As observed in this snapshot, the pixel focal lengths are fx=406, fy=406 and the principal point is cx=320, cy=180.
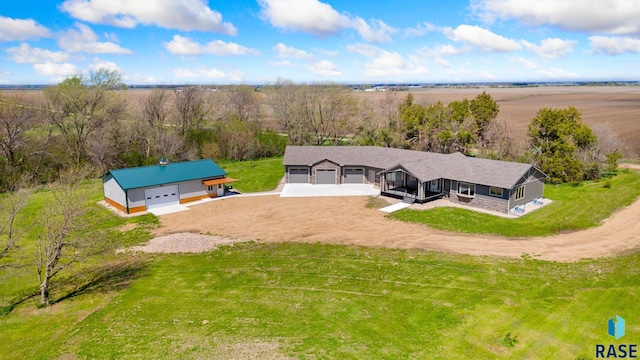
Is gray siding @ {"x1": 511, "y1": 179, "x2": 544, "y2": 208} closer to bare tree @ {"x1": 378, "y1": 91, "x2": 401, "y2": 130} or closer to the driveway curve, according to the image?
the driveway curve

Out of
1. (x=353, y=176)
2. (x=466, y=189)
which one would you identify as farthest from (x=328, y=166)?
(x=466, y=189)

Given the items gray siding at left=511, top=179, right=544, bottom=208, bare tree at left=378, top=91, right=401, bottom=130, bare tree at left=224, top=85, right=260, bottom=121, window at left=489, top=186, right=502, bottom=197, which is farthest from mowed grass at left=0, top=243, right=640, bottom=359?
bare tree at left=224, top=85, right=260, bottom=121

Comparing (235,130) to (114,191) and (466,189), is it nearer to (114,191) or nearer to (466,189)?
(114,191)

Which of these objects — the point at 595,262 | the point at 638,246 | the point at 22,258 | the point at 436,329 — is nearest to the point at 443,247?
the point at 595,262

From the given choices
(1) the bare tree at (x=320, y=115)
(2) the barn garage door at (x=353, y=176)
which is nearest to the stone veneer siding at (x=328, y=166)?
(2) the barn garage door at (x=353, y=176)

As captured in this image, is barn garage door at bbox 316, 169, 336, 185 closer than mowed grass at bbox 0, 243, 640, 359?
No
